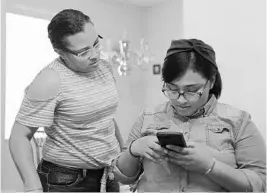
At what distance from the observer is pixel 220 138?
771 mm

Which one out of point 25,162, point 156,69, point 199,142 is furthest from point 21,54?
point 199,142

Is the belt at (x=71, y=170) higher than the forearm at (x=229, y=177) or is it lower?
lower

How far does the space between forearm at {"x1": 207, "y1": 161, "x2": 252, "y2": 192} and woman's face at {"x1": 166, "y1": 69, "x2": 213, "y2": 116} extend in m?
0.14

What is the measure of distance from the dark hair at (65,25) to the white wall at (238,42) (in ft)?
0.99

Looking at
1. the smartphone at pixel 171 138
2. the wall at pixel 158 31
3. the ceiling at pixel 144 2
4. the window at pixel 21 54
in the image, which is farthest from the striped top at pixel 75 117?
the ceiling at pixel 144 2

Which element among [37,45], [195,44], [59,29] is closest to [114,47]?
[37,45]

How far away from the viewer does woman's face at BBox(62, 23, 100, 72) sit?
1051mm

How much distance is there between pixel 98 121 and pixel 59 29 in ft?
0.95

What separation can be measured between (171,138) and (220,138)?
0.13 metres

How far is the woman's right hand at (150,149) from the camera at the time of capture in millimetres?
748

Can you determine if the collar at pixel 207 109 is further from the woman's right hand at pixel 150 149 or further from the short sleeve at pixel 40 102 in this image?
the short sleeve at pixel 40 102

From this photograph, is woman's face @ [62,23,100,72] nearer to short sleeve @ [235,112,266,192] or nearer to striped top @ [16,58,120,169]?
striped top @ [16,58,120,169]

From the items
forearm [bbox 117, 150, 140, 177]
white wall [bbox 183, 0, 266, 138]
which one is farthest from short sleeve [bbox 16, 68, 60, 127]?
white wall [bbox 183, 0, 266, 138]

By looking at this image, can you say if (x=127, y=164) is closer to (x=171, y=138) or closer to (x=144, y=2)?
(x=171, y=138)
